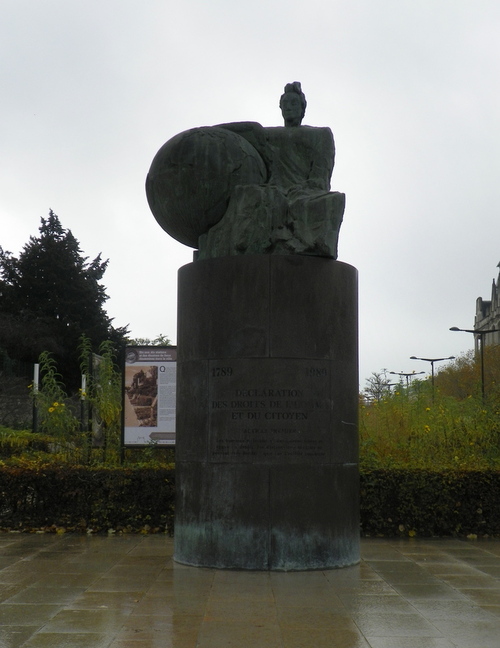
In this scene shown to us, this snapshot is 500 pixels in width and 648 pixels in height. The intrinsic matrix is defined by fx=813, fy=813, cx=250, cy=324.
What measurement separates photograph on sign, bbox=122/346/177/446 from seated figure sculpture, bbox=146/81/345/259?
4.58m

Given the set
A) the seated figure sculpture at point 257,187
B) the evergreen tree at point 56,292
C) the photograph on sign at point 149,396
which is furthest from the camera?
the evergreen tree at point 56,292

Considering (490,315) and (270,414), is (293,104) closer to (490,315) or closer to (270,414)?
(270,414)

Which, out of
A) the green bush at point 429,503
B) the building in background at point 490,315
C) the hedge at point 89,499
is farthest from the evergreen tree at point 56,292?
the building in background at point 490,315

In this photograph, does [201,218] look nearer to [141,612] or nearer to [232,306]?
[232,306]

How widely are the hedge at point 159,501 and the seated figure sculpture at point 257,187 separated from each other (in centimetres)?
401

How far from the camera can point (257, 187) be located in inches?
335

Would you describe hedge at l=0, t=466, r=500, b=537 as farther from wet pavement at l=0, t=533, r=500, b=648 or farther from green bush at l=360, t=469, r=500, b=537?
wet pavement at l=0, t=533, r=500, b=648

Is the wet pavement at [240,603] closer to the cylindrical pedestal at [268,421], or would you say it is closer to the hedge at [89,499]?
the cylindrical pedestal at [268,421]

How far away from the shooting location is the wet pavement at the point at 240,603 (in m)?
5.41

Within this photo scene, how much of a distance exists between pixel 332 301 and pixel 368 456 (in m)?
4.71

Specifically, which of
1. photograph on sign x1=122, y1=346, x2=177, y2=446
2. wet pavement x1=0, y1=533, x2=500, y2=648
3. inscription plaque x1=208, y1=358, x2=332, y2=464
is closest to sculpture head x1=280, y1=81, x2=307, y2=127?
inscription plaque x1=208, y1=358, x2=332, y2=464

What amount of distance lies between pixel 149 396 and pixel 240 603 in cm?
726

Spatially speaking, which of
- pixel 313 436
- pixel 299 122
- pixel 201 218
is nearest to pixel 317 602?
pixel 313 436

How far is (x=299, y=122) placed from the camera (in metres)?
9.23
